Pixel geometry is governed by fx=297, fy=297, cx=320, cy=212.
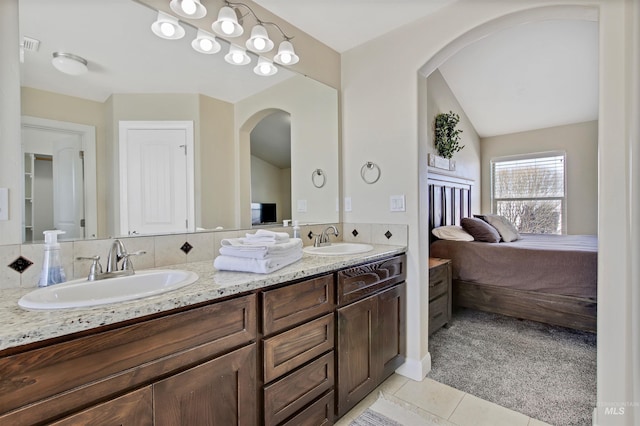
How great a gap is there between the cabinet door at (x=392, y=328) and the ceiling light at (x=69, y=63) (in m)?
1.88

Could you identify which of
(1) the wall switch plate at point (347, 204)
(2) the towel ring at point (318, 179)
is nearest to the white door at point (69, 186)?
(2) the towel ring at point (318, 179)

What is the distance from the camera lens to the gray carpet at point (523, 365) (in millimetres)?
1760

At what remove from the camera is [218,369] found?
1039 mm

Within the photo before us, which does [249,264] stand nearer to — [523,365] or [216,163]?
[216,163]

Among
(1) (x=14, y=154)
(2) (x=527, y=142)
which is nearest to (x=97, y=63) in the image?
(1) (x=14, y=154)

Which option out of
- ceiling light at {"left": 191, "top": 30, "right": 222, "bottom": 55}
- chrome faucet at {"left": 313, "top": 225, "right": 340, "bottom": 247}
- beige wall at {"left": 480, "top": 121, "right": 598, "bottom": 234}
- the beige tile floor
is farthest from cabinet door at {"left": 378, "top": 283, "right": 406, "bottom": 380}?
beige wall at {"left": 480, "top": 121, "right": 598, "bottom": 234}

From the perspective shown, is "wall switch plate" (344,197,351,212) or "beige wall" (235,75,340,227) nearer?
"beige wall" (235,75,340,227)

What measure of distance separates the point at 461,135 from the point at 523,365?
10.6ft

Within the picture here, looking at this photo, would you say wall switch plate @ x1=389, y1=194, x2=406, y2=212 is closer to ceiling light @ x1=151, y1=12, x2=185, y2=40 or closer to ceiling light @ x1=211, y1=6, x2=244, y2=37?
ceiling light @ x1=211, y1=6, x2=244, y2=37

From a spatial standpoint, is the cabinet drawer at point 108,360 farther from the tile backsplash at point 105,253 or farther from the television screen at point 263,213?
the television screen at point 263,213

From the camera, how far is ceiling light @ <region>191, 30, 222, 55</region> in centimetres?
162

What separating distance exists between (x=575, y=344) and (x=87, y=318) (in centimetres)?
333

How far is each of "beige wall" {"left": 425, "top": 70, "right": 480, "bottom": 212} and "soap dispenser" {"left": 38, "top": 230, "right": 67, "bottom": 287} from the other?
2906mm

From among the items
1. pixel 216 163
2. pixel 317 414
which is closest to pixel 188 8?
pixel 216 163
